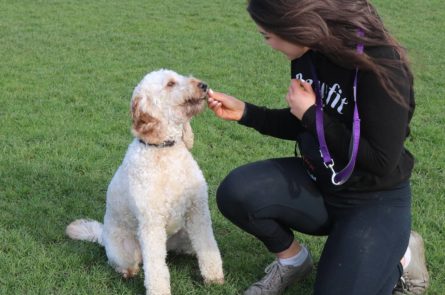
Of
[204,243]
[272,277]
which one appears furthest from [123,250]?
[272,277]

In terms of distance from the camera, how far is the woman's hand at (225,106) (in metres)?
3.08

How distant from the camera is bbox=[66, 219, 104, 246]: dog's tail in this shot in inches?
146

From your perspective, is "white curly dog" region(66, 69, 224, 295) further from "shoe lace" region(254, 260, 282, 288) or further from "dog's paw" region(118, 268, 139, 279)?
"shoe lace" region(254, 260, 282, 288)

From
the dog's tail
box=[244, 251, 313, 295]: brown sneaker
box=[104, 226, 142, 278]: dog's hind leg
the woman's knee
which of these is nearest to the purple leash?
the woman's knee

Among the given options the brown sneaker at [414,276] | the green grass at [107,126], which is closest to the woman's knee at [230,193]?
the green grass at [107,126]

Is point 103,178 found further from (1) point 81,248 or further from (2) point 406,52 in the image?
(2) point 406,52

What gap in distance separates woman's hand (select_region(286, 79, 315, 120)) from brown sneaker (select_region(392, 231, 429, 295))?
111 cm

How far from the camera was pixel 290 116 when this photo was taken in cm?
324

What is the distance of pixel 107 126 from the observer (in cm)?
566

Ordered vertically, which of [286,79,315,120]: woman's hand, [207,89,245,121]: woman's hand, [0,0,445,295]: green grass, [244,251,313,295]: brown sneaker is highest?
[286,79,315,120]: woman's hand

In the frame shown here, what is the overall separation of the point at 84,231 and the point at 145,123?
1.06 m

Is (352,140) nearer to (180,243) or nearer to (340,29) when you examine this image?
(340,29)

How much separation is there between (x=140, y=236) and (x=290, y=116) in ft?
3.55

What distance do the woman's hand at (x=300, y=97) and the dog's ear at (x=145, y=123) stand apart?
0.81 meters
